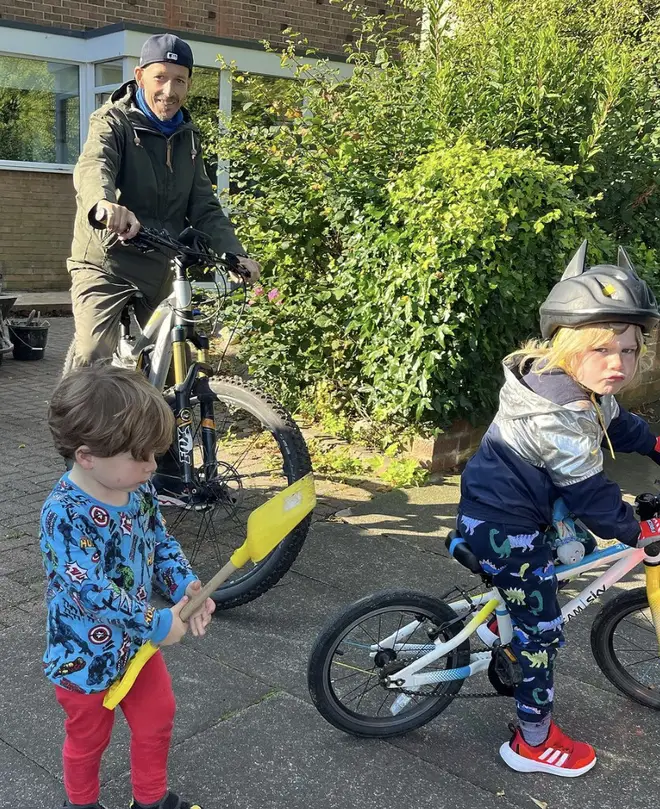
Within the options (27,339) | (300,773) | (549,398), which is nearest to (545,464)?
(549,398)

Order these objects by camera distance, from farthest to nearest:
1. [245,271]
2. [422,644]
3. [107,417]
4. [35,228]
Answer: [35,228], [245,271], [422,644], [107,417]

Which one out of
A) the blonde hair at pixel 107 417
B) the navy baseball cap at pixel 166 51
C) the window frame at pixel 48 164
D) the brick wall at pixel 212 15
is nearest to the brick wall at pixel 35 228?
the window frame at pixel 48 164

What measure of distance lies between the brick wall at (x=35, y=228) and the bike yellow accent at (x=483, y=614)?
1030cm

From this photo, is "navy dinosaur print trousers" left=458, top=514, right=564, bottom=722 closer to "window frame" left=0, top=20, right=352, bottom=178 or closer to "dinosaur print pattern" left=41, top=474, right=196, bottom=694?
"dinosaur print pattern" left=41, top=474, right=196, bottom=694

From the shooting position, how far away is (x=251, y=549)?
1.90 metres

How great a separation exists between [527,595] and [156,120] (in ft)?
8.47

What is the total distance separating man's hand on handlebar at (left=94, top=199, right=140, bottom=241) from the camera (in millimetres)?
3078

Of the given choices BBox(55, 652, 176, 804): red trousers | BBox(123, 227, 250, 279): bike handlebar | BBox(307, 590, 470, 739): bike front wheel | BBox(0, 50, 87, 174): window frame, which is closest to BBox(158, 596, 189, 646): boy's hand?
BBox(55, 652, 176, 804): red trousers

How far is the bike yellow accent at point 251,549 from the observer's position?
188 cm

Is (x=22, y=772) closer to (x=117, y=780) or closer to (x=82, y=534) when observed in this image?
(x=117, y=780)

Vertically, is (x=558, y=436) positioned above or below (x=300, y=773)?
above

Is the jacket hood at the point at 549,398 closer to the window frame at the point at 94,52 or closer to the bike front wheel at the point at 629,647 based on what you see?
the bike front wheel at the point at 629,647

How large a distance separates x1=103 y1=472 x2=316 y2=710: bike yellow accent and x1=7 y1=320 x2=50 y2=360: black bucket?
6612 millimetres

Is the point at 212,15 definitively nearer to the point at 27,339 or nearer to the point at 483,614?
the point at 27,339
